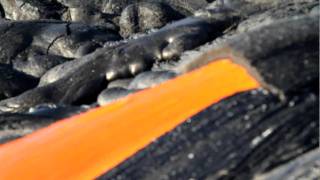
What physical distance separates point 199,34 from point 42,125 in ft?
4.35

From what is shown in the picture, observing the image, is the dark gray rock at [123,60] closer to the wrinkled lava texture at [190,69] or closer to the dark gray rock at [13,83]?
the wrinkled lava texture at [190,69]

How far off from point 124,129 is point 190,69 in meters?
0.45

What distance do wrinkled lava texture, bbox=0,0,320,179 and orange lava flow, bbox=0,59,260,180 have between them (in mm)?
33

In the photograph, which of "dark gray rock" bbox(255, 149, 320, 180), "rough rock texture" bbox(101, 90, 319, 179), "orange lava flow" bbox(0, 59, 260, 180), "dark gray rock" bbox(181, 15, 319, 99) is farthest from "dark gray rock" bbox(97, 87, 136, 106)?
"dark gray rock" bbox(255, 149, 320, 180)

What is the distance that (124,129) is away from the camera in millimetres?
2484

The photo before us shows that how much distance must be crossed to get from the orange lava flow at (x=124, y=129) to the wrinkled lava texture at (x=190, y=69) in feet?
0.11

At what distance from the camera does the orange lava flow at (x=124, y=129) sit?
2422 mm

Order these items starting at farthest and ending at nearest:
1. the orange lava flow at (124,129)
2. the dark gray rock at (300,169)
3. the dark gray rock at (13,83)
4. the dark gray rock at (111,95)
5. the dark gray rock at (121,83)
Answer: the dark gray rock at (13,83) → the dark gray rock at (121,83) → the dark gray rock at (111,95) → the orange lava flow at (124,129) → the dark gray rock at (300,169)

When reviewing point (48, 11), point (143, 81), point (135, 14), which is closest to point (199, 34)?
point (143, 81)

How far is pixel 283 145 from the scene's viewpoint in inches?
90.6

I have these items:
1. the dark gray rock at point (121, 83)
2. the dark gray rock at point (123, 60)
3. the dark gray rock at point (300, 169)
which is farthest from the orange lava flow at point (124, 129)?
the dark gray rock at point (123, 60)

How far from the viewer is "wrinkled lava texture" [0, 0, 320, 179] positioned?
231cm

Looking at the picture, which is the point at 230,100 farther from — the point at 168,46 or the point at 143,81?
the point at 168,46

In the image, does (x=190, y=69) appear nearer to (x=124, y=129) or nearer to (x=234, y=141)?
(x=124, y=129)
